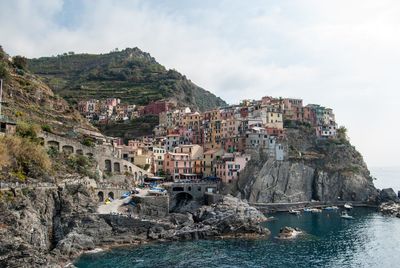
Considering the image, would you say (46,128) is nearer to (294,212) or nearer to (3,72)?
(3,72)

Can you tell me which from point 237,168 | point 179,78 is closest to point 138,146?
point 237,168

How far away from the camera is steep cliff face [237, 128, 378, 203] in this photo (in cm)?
9062

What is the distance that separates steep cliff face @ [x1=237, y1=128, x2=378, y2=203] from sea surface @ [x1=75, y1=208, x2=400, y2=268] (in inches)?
763

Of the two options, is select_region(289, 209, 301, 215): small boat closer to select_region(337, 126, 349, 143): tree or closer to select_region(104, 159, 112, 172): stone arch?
select_region(337, 126, 349, 143): tree

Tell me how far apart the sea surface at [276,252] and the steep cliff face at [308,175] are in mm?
19384

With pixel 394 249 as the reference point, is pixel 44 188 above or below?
above

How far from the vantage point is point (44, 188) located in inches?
2162

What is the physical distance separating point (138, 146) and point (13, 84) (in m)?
30.5

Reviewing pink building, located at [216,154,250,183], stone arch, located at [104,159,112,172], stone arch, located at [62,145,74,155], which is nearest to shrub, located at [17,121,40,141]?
stone arch, located at [62,145,74,155]

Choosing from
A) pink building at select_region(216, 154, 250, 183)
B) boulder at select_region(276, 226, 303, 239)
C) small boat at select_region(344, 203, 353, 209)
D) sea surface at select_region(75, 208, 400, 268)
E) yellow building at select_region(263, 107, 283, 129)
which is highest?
yellow building at select_region(263, 107, 283, 129)

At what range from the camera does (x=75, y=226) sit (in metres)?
54.9

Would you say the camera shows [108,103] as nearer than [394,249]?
No

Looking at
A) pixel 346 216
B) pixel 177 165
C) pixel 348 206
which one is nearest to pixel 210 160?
pixel 177 165

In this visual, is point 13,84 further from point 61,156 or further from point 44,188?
point 44,188
